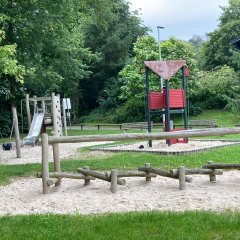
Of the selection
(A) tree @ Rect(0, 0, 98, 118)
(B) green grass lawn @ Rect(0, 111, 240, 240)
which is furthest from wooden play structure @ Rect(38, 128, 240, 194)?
(A) tree @ Rect(0, 0, 98, 118)

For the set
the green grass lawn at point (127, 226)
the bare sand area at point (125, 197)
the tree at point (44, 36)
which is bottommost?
the bare sand area at point (125, 197)

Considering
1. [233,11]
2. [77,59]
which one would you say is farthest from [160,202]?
[233,11]

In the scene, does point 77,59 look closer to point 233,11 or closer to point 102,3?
point 102,3

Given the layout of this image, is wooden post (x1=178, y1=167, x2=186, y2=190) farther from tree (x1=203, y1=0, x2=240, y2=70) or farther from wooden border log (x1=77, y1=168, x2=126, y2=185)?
tree (x1=203, y1=0, x2=240, y2=70)

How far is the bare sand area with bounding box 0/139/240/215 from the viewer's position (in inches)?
262

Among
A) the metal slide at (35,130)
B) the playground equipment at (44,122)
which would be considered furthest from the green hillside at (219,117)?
the metal slide at (35,130)

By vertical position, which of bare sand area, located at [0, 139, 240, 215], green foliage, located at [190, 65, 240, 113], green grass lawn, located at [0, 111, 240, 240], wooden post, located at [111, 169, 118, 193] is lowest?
bare sand area, located at [0, 139, 240, 215]

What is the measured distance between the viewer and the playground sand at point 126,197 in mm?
6637

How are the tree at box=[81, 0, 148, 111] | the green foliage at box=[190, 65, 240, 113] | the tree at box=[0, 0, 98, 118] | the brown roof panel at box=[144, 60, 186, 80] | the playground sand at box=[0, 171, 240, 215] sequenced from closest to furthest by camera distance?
the playground sand at box=[0, 171, 240, 215] → the brown roof panel at box=[144, 60, 186, 80] → the tree at box=[0, 0, 98, 118] → the green foliage at box=[190, 65, 240, 113] → the tree at box=[81, 0, 148, 111]

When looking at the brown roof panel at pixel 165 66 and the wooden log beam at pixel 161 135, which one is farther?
the brown roof panel at pixel 165 66

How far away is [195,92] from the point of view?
3666cm

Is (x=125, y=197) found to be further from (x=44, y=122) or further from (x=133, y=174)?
(x=44, y=122)

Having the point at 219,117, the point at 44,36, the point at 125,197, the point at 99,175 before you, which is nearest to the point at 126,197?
the point at 125,197

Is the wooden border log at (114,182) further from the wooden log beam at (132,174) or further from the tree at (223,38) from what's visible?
the tree at (223,38)
